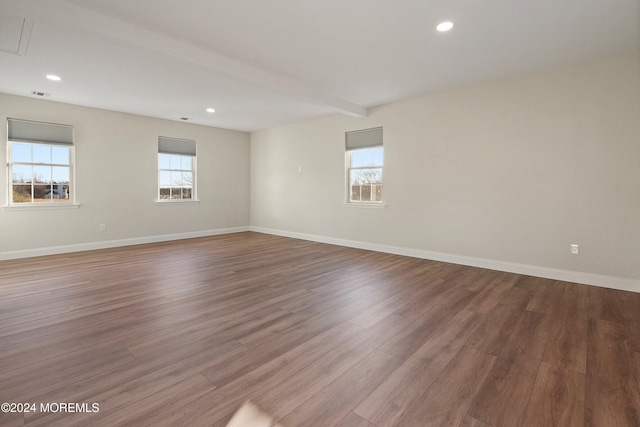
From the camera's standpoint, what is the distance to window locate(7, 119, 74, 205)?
4.86 m

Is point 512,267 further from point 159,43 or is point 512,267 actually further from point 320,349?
point 159,43

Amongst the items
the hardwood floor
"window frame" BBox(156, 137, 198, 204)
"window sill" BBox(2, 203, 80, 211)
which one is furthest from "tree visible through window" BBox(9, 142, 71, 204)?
the hardwood floor

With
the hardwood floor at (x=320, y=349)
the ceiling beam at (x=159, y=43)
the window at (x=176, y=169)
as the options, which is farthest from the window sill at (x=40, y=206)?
the ceiling beam at (x=159, y=43)

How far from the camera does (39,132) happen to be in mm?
5012

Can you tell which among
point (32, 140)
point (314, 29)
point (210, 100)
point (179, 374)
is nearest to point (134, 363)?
point (179, 374)

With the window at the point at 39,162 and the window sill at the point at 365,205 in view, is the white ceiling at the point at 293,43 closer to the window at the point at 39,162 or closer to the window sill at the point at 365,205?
the window at the point at 39,162

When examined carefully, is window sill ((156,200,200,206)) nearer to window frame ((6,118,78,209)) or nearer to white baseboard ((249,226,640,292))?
window frame ((6,118,78,209))

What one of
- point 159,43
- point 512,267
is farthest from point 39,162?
point 512,267

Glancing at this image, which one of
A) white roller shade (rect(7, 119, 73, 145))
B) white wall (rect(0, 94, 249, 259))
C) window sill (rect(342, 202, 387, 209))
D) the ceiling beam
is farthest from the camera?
window sill (rect(342, 202, 387, 209))

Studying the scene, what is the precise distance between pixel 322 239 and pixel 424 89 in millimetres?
3463

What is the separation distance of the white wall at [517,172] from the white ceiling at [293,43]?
361 millimetres

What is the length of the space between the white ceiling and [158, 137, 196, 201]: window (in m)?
1.83

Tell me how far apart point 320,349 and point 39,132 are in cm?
599

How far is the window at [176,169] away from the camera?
6.50 metres
